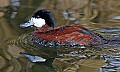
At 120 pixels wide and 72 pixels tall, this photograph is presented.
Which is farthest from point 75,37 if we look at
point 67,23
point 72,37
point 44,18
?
point 67,23

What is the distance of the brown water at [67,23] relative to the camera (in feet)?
16.1

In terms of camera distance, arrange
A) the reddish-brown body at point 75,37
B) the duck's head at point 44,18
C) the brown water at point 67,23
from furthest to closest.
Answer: the duck's head at point 44,18
the reddish-brown body at point 75,37
the brown water at point 67,23

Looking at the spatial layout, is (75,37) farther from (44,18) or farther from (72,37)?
(44,18)

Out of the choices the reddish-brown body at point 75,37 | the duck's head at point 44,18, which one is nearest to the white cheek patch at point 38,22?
the duck's head at point 44,18

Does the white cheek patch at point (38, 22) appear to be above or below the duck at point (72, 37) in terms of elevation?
above

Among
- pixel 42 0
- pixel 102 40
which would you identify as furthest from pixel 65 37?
pixel 42 0

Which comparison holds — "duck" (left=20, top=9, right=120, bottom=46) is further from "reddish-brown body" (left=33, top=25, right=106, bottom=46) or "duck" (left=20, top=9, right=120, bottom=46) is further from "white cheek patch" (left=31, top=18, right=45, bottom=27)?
"white cheek patch" (left=31, top=18, right=45, bottom=27)

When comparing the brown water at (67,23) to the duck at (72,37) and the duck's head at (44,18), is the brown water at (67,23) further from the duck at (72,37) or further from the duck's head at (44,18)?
the duck's head at (44,18)

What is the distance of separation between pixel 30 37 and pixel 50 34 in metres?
0.45

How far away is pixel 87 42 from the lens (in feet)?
18.7

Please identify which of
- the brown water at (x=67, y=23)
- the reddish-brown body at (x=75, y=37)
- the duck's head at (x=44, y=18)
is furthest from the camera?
the duck's head at (x=44, y=18)

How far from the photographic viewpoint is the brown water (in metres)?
4.90

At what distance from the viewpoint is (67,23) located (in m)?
6.93

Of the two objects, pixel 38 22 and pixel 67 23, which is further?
pixel 67 23
